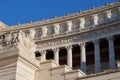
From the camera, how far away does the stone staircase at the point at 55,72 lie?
1064 inches

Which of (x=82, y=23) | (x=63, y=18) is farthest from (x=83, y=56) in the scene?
(x=63, y=18)

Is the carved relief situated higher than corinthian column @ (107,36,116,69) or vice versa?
corinthian column @ (107,36,116,69)

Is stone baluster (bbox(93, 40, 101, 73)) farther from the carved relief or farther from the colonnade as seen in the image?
the carved relief

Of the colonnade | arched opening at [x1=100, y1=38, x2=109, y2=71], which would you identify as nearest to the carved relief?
the colonnade

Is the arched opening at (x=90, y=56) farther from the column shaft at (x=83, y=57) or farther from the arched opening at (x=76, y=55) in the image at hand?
the arched opening at (x=76, y=55)

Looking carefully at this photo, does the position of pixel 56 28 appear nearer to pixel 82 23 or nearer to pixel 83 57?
pixel 82 23

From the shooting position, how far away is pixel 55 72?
2812cm

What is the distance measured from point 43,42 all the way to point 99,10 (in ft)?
44.6

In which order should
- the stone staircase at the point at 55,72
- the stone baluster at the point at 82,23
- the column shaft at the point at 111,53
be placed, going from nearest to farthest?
the stone staircase at the point at 55,72 → the column shaft at the point at 111,53 → the stone baluster at the point at 82,23

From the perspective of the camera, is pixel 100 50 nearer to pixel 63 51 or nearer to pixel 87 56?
pixel 87 56

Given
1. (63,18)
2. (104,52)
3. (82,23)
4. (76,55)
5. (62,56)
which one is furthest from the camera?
(63,18)

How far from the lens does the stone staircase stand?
27.0m

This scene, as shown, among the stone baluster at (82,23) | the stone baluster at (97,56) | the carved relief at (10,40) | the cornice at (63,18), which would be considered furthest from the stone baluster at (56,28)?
the carved relief at (10,40)

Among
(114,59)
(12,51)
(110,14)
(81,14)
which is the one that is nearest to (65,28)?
(81,14)
